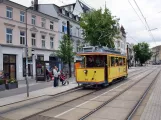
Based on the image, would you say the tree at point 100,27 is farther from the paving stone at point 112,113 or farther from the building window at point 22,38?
the paving stone at point 112,113

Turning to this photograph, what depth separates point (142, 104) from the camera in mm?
11242

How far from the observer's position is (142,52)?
10625 cm

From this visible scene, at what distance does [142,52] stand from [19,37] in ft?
277

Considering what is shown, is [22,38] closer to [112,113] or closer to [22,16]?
[22,16]

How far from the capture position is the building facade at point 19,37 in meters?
27.5

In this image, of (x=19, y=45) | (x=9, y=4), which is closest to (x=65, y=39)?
(x=19, y=45)

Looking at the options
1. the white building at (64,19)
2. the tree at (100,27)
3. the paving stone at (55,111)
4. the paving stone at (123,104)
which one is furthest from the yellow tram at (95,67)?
the white building at (64,19)

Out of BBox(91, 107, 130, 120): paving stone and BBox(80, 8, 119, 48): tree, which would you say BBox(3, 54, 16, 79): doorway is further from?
BBox(91, 107, 130, 120): paving stone

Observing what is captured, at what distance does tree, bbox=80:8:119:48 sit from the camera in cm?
3872

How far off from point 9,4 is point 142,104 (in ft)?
73.5

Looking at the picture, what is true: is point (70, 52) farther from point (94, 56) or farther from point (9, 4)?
point (94, 56)

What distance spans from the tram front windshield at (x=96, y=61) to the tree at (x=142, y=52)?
91.5 meters

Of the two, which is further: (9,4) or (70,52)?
(70,52)

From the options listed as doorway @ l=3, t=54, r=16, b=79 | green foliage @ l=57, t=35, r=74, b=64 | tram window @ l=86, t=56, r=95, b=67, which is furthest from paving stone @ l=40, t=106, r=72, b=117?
green foliage @ l=57, t=35, r=74, b=64
